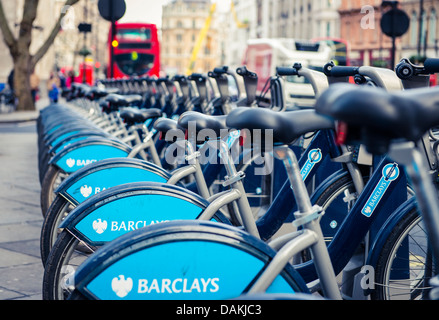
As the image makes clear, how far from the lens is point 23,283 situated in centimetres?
433

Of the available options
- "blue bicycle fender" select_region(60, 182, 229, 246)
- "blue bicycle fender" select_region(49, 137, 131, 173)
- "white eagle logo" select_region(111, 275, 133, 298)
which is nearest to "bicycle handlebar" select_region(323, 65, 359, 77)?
"blue bicycle fender" select_region(60, 182, 229, 246)

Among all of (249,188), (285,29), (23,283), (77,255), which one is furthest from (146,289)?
(285,29)

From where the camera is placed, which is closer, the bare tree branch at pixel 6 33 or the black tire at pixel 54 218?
the black tire at pixel 54 218

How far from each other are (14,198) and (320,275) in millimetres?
5693

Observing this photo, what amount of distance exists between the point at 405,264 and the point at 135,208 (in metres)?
1.08

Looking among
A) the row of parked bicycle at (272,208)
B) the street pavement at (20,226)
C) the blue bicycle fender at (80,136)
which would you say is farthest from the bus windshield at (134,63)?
the row of parked bicycle at (272,208)

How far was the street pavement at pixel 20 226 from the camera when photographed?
431 cm

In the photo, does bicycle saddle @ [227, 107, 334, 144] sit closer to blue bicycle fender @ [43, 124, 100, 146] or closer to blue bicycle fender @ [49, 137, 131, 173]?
blue bicycle fender @ [49, 137, 131, 173]

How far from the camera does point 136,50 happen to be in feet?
110

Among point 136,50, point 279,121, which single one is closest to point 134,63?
point 136,50

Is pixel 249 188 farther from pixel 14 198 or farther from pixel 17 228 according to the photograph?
pixel 14 198

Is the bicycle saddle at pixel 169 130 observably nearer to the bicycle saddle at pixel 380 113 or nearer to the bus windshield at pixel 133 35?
the bicycle saddle at pixel 380 113

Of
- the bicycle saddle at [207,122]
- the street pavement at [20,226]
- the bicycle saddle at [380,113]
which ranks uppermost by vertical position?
the bicycle saddle at [380,113]

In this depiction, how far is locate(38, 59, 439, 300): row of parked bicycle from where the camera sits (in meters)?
1.52
